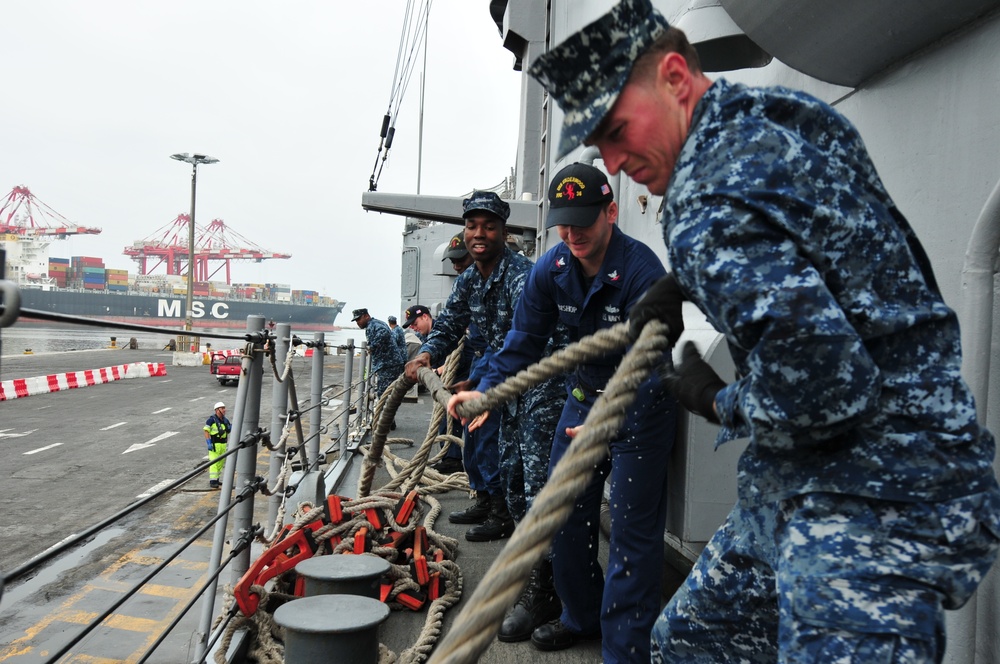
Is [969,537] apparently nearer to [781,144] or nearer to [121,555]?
[781,144]

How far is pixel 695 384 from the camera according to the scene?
1.41 metres

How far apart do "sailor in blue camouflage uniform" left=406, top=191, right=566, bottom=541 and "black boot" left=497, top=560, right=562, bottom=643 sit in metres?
0.42

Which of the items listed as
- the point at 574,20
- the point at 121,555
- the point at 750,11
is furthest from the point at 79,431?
the point at 750,11

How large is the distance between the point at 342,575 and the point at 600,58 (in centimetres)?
211

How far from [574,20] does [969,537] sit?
645cm

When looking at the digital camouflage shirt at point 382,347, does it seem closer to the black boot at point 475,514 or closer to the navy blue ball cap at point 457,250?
the navy blue ball cap at point 457,250

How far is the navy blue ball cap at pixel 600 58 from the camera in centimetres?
127

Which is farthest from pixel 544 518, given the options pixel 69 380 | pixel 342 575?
pixel 69 380

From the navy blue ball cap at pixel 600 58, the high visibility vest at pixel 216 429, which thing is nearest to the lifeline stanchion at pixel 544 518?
the navy blue ball cap at pixel 600 58

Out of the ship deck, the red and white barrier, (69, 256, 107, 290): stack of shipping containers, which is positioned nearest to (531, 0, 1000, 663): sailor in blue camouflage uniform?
the ship deck

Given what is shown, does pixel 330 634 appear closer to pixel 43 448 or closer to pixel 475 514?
pixel 475 514

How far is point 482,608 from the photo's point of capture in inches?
45.1

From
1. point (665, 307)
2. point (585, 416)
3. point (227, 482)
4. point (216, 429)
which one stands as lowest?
point (216, 429)

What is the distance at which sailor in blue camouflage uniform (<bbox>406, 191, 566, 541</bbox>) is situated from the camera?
358 centimetres
